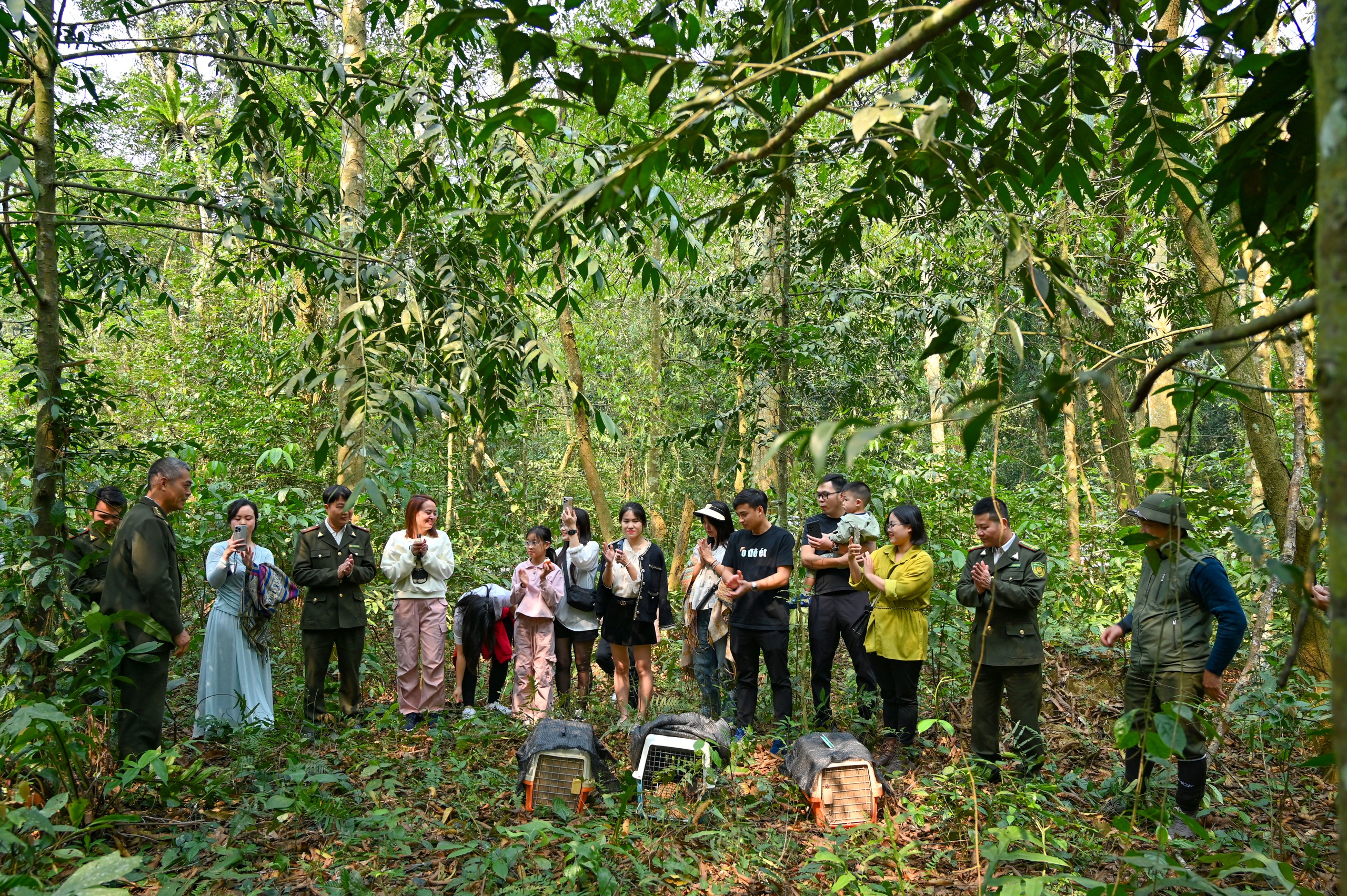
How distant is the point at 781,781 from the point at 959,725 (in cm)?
184

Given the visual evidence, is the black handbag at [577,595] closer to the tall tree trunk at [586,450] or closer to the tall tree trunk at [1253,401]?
the tall tree trunk at [586,450]

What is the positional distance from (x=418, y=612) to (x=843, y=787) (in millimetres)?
3574

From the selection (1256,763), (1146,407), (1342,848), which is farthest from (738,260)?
(1342,848)

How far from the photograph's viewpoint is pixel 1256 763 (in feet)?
18.3

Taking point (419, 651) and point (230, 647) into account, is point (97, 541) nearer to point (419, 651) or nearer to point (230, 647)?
point (230, 647)

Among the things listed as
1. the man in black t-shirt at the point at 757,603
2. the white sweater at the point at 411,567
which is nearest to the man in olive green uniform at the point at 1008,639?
the man in black t-shirt at the point at 757,603

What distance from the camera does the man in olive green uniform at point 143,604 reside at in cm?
465

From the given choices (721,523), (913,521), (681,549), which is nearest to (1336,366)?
(913,521)

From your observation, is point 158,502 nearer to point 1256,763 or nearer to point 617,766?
point 617,766

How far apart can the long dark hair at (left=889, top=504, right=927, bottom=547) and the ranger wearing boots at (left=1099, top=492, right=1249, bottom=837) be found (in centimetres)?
138

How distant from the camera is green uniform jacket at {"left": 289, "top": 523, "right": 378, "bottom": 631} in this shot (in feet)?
20.5

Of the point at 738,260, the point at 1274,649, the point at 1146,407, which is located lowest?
the point at 1274,649

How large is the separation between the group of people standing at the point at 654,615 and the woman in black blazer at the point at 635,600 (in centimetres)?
2

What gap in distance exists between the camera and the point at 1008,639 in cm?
520
